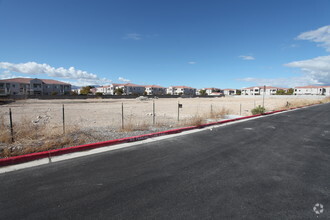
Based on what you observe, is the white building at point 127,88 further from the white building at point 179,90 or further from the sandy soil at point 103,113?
the sandy soil at point 103,113

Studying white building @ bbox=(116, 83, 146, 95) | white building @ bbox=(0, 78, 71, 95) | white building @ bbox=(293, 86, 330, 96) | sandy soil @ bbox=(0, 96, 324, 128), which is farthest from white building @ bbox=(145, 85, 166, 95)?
sandy soil @ bbox=(0, 96, 324, 128)

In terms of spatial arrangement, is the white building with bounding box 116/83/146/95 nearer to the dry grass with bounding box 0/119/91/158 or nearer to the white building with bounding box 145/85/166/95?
the white building with bounding box 145/85/166/95

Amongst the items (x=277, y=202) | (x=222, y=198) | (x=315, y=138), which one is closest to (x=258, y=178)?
(x=277, y=202)

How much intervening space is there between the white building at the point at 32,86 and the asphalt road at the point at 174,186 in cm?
8070

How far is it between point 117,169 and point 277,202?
3.40 metres

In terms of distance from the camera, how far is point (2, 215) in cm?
259

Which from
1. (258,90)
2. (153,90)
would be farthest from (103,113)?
(258,90)

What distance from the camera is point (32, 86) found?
2933 inches

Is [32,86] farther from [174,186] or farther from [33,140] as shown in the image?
[174,186]

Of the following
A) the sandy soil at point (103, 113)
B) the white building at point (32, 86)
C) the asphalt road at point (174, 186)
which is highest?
the white building at point (32, 86)

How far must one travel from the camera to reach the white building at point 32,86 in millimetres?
69025

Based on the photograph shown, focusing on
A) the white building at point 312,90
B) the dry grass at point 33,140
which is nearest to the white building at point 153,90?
the white building at point 312,90

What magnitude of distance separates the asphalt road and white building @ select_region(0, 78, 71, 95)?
80.7 metres

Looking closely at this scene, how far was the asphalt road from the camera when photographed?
2.70 metres
